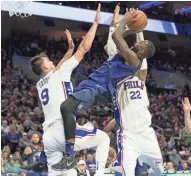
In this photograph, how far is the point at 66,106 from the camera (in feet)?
16.1

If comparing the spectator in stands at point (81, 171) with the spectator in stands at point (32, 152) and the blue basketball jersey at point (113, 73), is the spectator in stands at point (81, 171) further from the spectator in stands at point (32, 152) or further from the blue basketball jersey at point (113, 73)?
the blue basketball jersey at point (113, 73)

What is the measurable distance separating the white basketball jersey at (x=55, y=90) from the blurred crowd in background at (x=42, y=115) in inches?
19.8

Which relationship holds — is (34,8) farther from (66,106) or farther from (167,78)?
(66,106)

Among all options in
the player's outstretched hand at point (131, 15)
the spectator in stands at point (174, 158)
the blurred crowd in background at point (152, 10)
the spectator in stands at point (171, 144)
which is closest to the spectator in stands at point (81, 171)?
the player's outstretched hand at point (131, 15)

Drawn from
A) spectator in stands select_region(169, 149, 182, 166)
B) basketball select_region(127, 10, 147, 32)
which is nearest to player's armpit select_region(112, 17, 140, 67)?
basketball select_region(127, 10, 147, 32)

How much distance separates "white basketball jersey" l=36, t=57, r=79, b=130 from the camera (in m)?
5.12

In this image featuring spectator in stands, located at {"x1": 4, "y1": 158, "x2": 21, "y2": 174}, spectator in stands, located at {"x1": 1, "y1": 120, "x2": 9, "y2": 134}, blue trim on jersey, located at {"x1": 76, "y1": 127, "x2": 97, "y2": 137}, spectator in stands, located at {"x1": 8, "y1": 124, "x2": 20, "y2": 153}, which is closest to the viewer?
blue trim on jersey, located at {"x1": 76, "y1": 127, "x2": 97, "y2": 137}

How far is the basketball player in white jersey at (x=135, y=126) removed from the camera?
16.7 feet

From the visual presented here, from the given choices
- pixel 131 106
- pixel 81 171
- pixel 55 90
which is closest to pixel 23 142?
pixel 81 171

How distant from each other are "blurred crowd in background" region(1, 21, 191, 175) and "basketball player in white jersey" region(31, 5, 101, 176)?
54 centimetres

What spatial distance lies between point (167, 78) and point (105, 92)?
702 inches

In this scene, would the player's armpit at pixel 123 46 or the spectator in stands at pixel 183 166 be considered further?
the spectator in stands at pixel 183 166

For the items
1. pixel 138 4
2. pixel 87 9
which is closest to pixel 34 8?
pixel 87 9

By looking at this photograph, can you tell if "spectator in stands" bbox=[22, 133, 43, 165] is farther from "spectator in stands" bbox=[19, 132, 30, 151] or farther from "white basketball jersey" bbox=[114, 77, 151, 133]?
"white basketball jersey" bbox=[114, 77, 151, 133]
